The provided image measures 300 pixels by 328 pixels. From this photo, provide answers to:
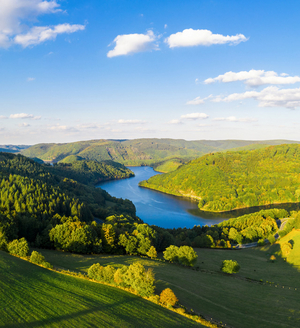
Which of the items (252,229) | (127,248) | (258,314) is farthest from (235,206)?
(258,314)

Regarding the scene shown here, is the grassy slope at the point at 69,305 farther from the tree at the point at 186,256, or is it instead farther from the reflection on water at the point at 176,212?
the reflection on water at the point at 176,212

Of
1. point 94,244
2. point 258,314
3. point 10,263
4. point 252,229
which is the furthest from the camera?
point 252,229

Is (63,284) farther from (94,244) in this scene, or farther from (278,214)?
(278,214)

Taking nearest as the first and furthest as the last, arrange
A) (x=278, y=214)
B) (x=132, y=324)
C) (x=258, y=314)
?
(x=132, y=324)
(x=258, y=314)
(x=278, y=214)

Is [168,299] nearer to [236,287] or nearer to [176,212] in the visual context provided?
[236,287]

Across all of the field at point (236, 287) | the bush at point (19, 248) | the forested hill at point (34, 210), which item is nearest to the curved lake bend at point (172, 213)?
the forested hill at point (34, 210)

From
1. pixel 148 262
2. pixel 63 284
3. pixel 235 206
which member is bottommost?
pixel 235 206
